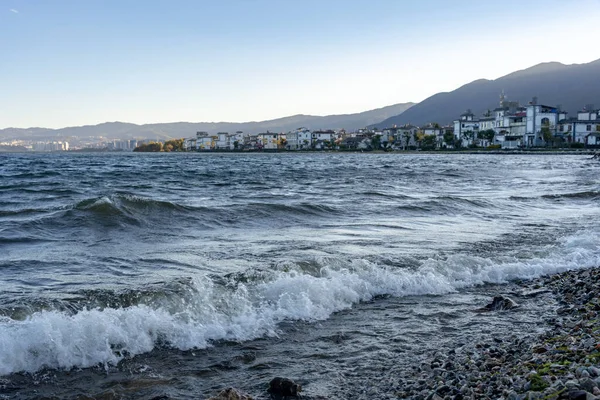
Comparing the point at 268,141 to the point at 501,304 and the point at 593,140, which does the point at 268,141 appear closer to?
the point at 593,140

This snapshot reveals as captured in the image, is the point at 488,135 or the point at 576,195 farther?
the point at 488,135

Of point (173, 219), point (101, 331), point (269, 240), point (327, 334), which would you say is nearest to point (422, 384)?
point (327, 334)

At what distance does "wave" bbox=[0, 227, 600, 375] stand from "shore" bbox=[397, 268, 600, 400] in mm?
2239

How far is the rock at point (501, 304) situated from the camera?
7.34m

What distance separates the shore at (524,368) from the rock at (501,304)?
0.74 m

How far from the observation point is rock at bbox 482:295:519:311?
24.1ft

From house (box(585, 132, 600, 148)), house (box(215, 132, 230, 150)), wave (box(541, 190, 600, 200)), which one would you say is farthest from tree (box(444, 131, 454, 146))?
wave (box(541, 190, 600, 200))

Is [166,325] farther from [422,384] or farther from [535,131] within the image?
[535,131]

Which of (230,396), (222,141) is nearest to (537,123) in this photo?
(230,396)

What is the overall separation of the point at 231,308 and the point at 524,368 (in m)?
3.96

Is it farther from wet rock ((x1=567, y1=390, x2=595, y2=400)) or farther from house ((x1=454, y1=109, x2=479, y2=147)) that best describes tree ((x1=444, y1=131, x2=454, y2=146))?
wet rock ((x1=567, y1=390, x2=595, y2=400))

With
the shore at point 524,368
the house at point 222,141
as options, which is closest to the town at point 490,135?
the house at point 222,141

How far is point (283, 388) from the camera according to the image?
480 cm

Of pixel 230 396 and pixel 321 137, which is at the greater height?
pixel 321 137
